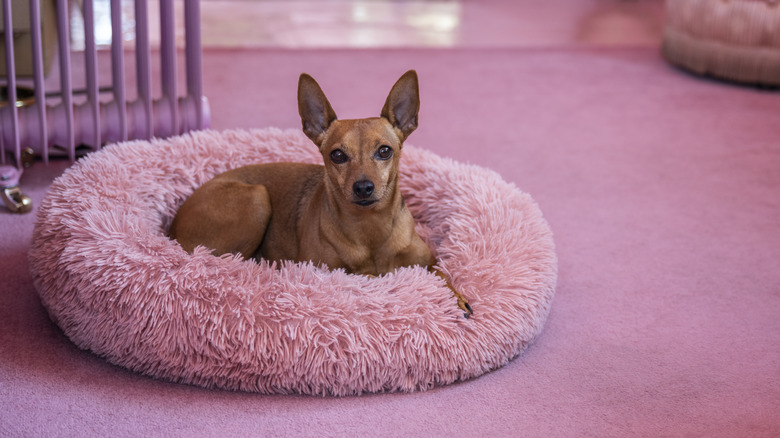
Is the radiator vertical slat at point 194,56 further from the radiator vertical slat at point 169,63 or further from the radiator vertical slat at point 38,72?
the radiator vertical slat at point 38,72

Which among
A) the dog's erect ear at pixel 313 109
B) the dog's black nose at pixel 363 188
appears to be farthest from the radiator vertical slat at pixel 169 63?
the dog's black nose at pixel 363 188

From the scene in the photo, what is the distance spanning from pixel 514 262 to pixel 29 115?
66.9 inches

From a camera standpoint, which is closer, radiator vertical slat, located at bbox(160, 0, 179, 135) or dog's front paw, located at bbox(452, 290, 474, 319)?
dog's front paw, located at bbox(452, 290, 474, 319)

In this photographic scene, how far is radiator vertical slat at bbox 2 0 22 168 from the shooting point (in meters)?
2.44

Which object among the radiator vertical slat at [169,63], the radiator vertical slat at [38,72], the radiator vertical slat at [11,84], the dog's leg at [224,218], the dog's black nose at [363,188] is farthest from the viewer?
the radiator vertical slat at [169,63]

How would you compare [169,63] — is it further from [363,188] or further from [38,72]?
[363,188]

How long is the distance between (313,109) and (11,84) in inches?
45.7

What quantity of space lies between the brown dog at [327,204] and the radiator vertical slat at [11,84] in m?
0.77

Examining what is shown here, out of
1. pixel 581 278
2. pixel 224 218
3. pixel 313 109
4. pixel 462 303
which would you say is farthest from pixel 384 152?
pixel 581 278

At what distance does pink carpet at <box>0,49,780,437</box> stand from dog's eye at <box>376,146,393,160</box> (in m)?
0.57

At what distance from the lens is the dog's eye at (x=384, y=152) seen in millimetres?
A: 1965

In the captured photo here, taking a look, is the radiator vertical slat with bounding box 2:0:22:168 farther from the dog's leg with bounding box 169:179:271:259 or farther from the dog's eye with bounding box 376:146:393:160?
the dog's eye with bounding box 376:146:393:160

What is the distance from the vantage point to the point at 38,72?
260 centimetres

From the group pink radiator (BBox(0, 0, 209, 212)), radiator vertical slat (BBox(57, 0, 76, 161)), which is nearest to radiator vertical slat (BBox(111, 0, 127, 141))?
pink radiator (BBox(0, 0, 209, 212))
